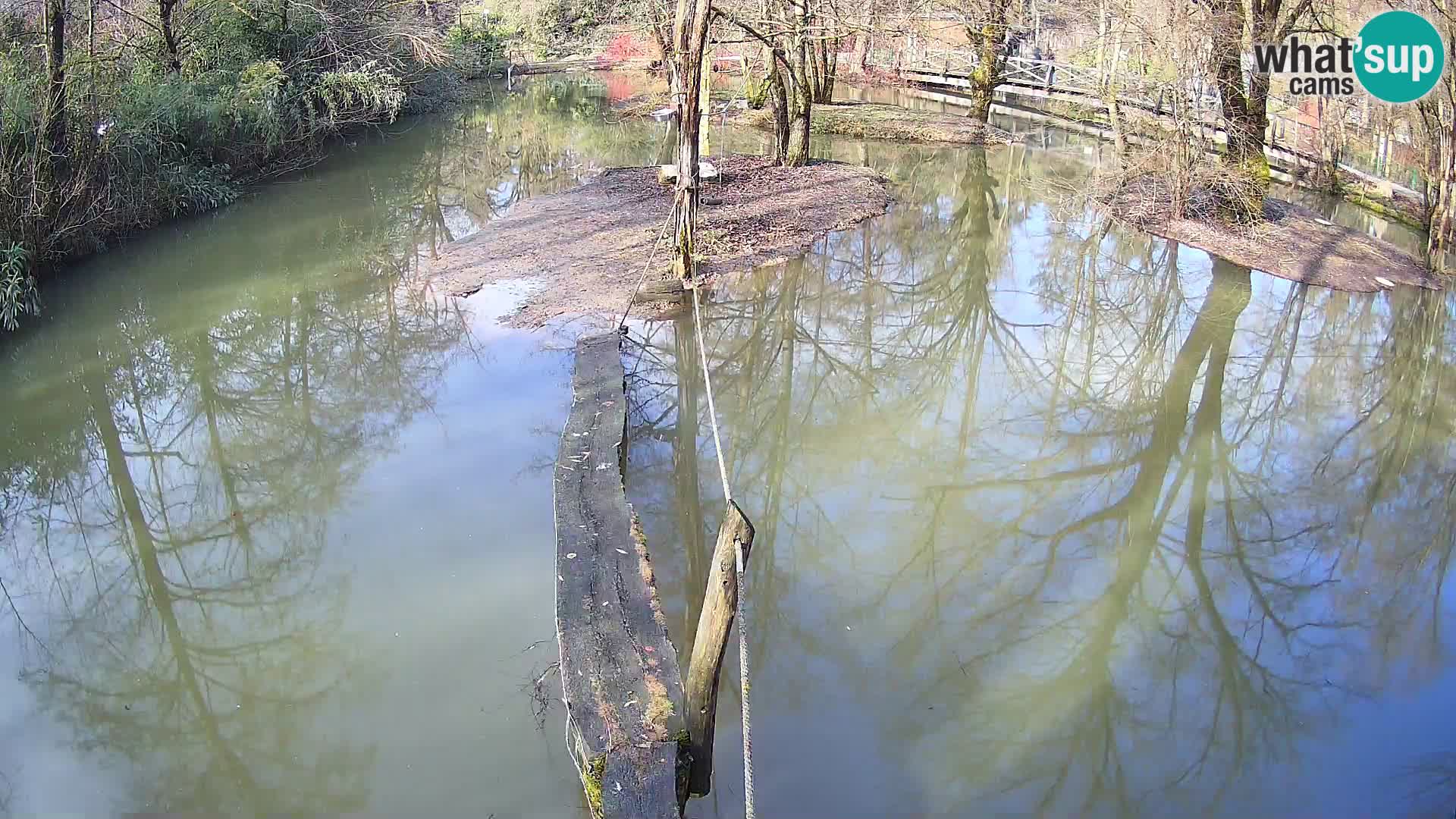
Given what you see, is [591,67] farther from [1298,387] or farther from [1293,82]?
[1298,387]

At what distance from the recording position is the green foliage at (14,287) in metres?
9.79

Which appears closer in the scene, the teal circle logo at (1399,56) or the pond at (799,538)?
the pond at (799,538)

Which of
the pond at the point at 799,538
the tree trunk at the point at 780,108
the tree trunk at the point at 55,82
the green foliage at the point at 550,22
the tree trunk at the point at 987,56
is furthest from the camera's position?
the green foliage at the point at 550,22

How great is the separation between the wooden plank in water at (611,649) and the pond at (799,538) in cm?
39

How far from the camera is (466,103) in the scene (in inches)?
1034

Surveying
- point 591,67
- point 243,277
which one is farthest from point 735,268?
point 591,67

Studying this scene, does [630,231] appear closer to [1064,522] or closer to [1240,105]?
[1064,522]

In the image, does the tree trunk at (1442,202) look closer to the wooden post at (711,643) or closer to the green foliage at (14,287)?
the wooden post at (711,643)

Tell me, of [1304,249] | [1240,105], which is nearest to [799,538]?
[1304,249]

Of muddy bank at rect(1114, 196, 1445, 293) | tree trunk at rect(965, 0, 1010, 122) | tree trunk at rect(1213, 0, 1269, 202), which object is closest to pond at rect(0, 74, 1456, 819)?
muddy bank at rect(1114, 196, 1445, 293)

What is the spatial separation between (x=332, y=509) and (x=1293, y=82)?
13411mm

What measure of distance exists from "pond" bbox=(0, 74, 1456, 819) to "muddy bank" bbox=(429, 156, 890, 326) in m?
0.55

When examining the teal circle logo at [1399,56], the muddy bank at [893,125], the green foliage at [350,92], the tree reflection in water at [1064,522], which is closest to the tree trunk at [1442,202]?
the teal circle logo at [1399,56]

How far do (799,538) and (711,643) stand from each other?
256cm
